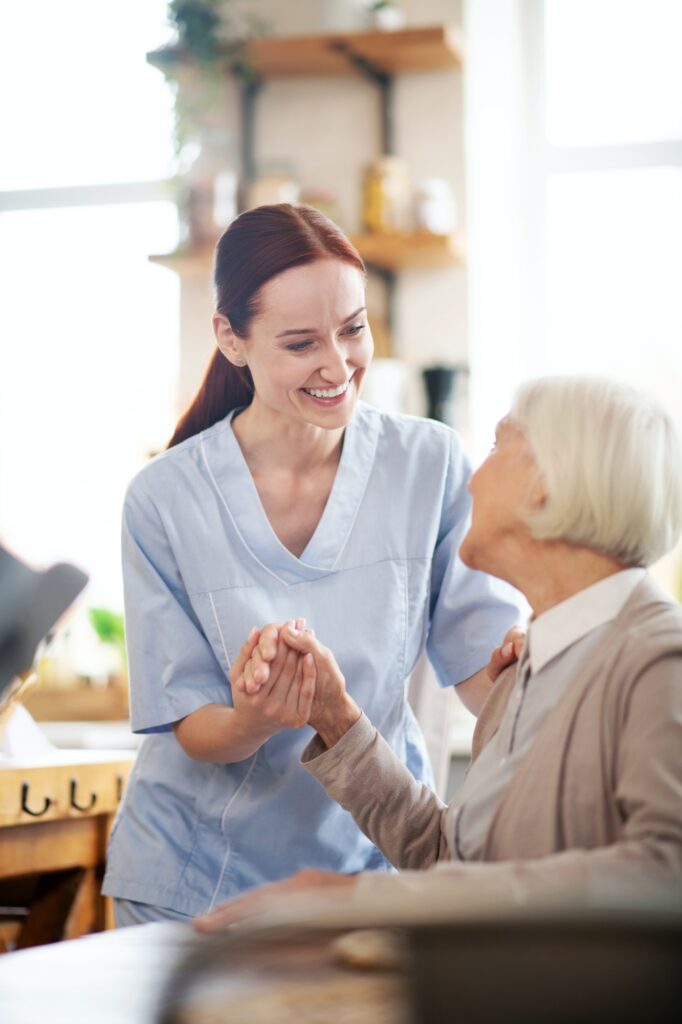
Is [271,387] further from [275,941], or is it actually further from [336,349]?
[275,941]

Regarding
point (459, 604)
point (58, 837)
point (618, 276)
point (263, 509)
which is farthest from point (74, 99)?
point (459, 604)

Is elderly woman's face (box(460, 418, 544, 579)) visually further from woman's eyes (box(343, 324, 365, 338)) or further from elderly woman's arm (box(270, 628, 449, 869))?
woman's eyes (box(343, 324, 365, 338))

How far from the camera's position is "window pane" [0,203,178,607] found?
4.20m

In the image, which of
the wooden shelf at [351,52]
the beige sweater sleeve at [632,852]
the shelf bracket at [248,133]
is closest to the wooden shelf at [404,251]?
the shelf bracket at [248,133]

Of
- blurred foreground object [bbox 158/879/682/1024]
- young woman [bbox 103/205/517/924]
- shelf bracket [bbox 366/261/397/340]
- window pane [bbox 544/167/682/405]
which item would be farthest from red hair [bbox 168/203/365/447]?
window pane [bbox 544/167/682/405]

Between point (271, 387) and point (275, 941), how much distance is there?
1.00 metres

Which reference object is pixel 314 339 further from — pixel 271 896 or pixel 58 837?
pixel 58 837

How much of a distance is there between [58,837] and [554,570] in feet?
3.71

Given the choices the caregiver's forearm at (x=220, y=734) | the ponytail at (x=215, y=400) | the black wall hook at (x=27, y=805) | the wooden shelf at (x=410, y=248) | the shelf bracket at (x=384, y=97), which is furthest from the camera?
the shelf bracket at (x=384, y=97)

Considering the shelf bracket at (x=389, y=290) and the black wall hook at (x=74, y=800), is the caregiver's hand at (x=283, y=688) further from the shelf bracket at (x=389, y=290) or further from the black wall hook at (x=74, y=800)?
the shelf bracket at (x=389, y=290)

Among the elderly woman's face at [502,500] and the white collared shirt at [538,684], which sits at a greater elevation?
the elderly woman's face at [502,500]

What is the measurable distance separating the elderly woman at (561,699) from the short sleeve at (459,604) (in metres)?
0.28

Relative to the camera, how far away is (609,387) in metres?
1.21

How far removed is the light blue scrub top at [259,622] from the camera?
1.60m
